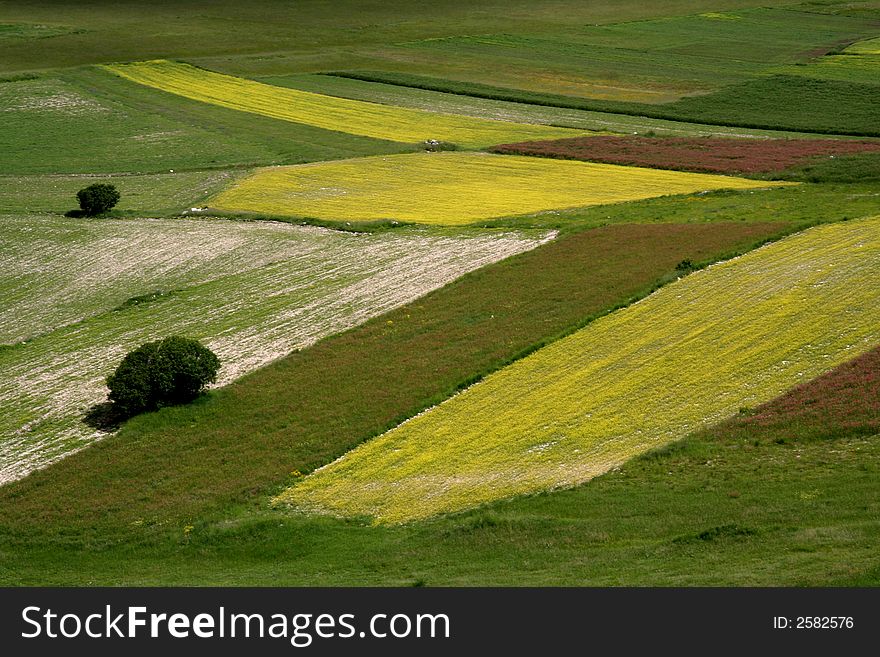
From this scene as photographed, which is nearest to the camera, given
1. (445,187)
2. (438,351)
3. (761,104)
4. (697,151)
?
(438,351)

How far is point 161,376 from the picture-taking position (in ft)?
141

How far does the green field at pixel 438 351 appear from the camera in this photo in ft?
104

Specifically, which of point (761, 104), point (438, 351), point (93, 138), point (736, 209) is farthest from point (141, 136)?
point (438, 351)

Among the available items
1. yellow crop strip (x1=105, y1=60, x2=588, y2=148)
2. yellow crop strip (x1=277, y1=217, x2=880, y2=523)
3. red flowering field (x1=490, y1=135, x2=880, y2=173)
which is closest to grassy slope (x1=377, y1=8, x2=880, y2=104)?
yellow crop strip (x1=105, y1=60, x2=588, y2=148)

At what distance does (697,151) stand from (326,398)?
51.4m

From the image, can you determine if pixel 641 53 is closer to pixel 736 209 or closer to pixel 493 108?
pixel 493 108

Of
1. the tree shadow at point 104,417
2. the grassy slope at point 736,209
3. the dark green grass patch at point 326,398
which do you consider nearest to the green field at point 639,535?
the dark green grass patch at point 326,398

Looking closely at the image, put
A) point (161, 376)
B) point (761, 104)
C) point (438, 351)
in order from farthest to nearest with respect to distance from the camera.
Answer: point (761, 104)
point (438, 351)
point (161, 376)

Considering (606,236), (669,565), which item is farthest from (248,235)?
(669,565)

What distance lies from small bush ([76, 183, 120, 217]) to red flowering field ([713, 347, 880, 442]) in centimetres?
4758

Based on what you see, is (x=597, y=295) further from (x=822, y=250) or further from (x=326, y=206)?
(x=326, y=206)

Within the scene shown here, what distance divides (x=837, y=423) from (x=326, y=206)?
42792 millimetres

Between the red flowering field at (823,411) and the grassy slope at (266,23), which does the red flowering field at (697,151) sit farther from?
the grassy slope at (266,23)

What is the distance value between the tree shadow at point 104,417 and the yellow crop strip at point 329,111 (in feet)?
177
